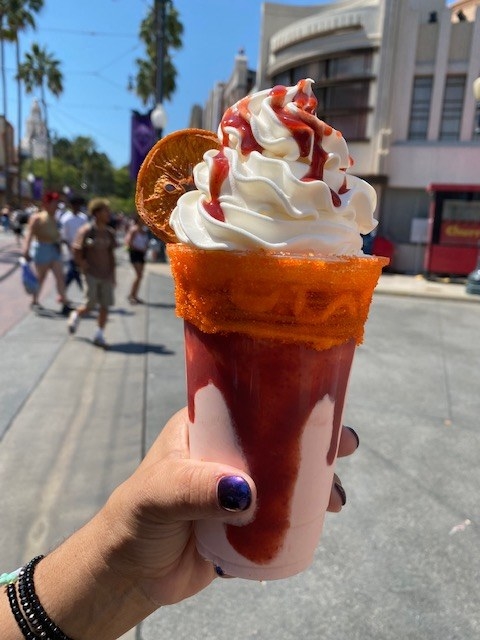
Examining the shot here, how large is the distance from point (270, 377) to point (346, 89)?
18.4 meters

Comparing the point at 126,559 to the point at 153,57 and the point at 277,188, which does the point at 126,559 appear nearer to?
the point at 277,188

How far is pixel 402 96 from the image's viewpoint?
16875 mm

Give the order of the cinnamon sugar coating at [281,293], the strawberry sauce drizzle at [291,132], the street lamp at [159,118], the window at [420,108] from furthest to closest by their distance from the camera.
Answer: the window at [420,108], the street lamp at [159,118], the strawberry sauce drizzle at [291,132], the cinnamon sugar coating at [281,293]

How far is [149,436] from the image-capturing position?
3771 mm

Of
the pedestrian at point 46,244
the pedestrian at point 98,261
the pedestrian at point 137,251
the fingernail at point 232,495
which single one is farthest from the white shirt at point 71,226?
the fingernail at point 232,495

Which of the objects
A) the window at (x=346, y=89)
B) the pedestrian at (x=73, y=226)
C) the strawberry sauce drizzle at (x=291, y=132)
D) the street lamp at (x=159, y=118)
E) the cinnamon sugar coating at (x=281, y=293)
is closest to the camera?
the cinnamon sugar coating at (x=281, y=293)

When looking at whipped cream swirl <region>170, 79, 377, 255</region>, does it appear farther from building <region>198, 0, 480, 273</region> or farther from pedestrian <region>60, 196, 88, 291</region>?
building <region>198, 0, 480, 273</region>

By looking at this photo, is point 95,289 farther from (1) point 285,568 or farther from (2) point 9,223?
(2) point 9,223

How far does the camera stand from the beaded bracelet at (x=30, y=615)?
115cm

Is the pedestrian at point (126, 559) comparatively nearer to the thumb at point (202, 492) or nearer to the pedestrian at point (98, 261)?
the thumb at point (202, 492)

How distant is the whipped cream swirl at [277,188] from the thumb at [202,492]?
500 mm

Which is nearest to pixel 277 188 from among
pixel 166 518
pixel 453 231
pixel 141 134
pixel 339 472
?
pixel 166 518

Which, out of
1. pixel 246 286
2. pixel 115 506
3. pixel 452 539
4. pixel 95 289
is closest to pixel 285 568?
pixel 115 506

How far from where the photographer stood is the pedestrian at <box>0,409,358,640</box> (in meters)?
1.11
